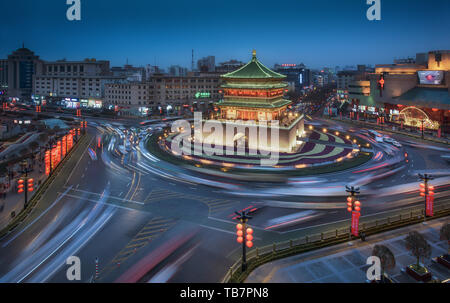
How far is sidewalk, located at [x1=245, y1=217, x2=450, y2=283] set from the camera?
57.5 feet

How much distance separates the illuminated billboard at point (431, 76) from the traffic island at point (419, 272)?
71899 millimetres

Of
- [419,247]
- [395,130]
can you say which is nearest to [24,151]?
[419,247]

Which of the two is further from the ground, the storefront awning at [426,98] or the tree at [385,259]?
the storefront awning at [426,98]

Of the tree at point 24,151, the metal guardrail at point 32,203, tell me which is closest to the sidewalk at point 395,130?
the metal guardrail at point 32,203

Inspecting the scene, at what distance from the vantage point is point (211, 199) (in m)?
30.5

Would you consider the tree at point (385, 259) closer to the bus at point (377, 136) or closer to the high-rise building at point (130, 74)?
the bus at point (377, 136)

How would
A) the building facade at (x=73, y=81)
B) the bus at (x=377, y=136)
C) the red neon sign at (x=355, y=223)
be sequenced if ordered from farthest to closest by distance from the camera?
the building facade at (x=73, y=81)
the bus at (x=377, y=136)
the red neon sign at (x=355, y=223)

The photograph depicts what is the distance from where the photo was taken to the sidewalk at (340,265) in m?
17.5

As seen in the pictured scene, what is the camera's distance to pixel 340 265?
18.8 metres

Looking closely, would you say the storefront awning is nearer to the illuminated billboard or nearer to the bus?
the illuminated billboard

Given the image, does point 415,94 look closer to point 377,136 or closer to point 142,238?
point 377,136

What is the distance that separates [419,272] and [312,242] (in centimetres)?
627
